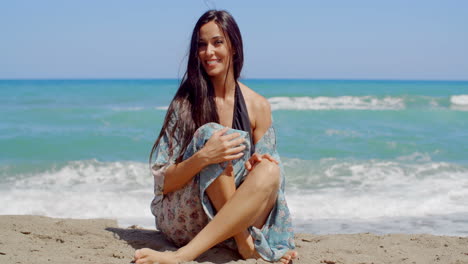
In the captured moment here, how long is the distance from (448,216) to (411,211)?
1.30 ft

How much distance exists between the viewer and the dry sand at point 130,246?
312cm

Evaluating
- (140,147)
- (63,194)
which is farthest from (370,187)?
(140,147)

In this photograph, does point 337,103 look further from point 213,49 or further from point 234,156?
point 234,156

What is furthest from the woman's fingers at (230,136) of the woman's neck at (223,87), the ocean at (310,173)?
the ocean at (310,173)

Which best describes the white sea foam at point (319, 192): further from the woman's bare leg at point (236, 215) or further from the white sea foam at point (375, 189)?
the woman's bare leg at point (236, 215)

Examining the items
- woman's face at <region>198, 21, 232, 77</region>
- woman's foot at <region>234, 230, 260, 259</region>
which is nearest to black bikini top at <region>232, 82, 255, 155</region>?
woman's face at <region>198, 21, 232, 77</region>

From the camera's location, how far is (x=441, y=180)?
24.9 feet

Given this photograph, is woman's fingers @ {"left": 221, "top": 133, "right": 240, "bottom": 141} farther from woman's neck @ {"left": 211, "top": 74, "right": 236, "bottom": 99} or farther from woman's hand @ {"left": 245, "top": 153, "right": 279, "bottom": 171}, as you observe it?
woman's neck @ {"left": 211, "top": 74, "right": 236, "bottom": 99}

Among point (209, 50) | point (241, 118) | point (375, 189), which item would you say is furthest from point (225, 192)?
point (375, 189)

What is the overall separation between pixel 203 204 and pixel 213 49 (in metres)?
0.96

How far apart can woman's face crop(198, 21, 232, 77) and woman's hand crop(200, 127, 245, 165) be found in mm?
511

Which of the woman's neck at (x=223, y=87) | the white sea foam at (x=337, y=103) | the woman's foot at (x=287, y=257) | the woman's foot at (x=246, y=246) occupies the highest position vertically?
the woman's neck at (x=223, y=87)

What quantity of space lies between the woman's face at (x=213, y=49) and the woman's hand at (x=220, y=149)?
20.1 inches

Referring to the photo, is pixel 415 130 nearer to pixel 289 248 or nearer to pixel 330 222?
pixel 330 222
